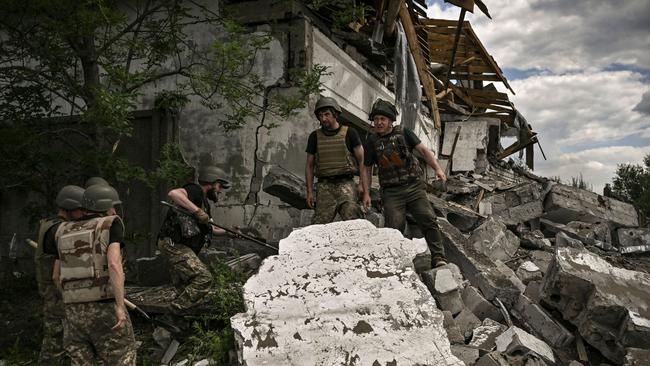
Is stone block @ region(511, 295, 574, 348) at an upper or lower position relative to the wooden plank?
lower

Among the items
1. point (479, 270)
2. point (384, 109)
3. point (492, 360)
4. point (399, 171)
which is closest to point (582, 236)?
point (479, 270)

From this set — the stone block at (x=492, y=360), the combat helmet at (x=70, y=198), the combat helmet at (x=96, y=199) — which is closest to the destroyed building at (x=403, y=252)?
the stone block at (x=492, y=360)

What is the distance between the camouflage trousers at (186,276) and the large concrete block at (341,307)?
79 centimetres

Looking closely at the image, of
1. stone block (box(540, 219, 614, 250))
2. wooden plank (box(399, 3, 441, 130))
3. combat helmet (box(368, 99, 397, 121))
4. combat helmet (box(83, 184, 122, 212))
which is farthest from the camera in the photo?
wooden plank (box(399, 3, 441, 130))

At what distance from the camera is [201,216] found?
433cm

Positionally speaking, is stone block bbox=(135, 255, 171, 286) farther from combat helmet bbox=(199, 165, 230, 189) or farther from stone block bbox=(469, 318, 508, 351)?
stone block bbox=(469, 318, 508, 351)

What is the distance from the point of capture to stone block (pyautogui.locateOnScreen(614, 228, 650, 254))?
7.28m

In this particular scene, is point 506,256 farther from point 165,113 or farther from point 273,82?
point 165,113

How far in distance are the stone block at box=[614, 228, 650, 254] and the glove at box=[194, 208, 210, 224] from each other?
566 cm

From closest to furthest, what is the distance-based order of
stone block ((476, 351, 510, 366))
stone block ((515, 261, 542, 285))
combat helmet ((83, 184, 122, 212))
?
stone block ((476, 351, 510, 366))
combat helmet ((83, 184, 122, 212))
stone block ((515, 261, 542, 285))

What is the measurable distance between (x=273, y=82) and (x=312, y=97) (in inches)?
20.0

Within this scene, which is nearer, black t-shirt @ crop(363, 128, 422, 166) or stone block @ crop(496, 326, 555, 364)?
stone block @ crop(496, 326, 555, 364)

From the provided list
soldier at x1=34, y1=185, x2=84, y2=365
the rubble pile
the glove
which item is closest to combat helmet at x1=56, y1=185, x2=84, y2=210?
soldier at x1=34, y1=185, x2=84, y2=365

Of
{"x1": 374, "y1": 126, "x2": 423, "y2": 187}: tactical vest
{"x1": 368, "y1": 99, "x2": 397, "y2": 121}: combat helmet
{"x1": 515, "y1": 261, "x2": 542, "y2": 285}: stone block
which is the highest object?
{"x1": 368, "y1": 99, "x2": 397, "y2": 121}: combat helmet
